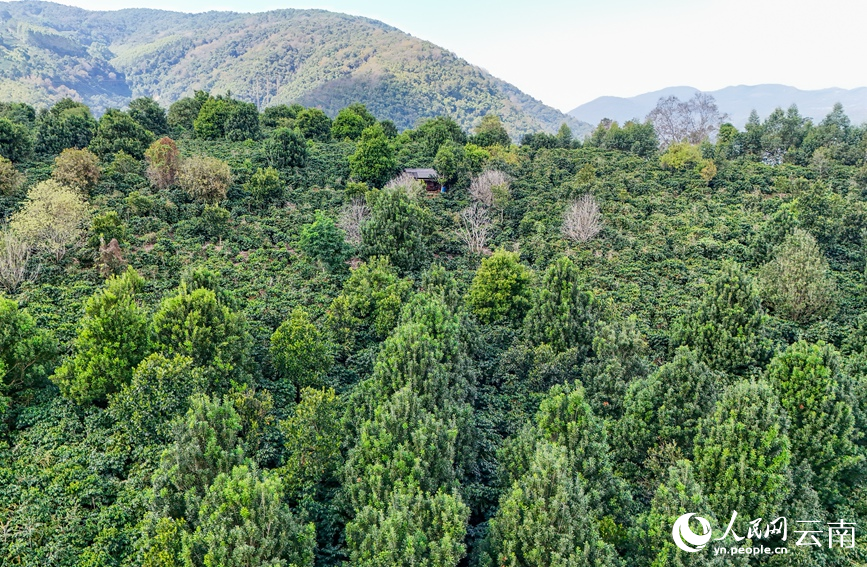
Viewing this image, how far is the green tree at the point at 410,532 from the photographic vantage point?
601 inches

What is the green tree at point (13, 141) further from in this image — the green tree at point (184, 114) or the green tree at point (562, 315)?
the green tree at point (562, 315)

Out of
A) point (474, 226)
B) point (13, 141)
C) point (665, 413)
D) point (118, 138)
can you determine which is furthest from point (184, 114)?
point (665, 413)

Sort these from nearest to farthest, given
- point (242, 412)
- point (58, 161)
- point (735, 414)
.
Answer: point (735, 414) < point (242, 412) < point (58, 161)

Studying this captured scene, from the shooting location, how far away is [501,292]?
32.8 metres

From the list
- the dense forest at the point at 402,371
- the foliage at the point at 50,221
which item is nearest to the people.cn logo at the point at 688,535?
the dense forest at the point at 402,371

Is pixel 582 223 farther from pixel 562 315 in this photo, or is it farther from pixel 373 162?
pixel 373 162

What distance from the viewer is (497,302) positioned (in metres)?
32.9

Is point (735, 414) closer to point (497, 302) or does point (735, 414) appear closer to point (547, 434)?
point (547, 434)

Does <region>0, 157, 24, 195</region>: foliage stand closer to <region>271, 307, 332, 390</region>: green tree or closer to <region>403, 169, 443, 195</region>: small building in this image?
<region>271, 307, 332, 390</region>: green tree

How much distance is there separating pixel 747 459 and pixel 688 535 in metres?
4.63

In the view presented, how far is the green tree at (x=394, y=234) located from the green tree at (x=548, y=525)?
69.8 feet

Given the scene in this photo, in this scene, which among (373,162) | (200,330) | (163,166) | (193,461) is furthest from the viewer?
(373,162)

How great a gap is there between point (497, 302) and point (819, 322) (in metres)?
20.6

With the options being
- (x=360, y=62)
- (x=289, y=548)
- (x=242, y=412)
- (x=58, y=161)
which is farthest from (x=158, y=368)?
(x=360, y=62)
